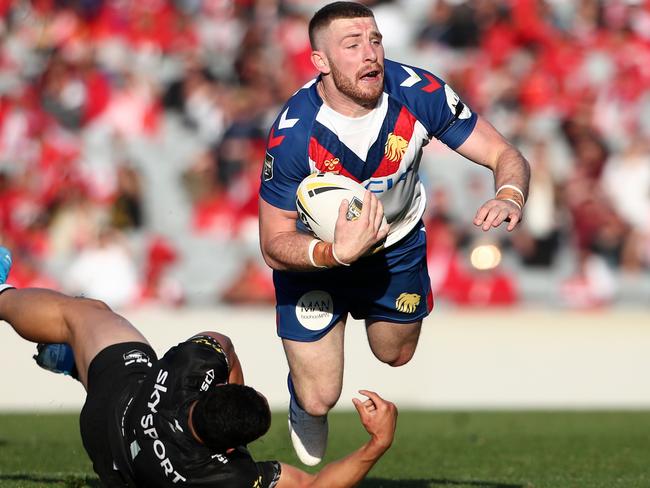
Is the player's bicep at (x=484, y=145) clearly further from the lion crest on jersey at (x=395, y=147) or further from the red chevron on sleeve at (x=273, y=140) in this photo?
the red chevron on sleeve at (x=273, y=140)

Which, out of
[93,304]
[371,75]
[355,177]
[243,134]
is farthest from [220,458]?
[243,134]

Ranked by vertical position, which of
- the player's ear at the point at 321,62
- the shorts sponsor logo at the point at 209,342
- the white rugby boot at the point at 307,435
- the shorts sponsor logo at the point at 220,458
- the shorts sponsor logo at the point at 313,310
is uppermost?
the player's ear at the point at 321,62

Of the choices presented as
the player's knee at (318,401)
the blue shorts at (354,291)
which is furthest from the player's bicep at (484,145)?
the player's knee at (318,401)

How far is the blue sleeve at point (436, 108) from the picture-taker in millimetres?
7340

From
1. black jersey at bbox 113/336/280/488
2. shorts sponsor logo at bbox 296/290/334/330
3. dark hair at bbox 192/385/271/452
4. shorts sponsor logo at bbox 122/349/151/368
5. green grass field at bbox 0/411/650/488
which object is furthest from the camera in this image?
green grass field at bbox 0/411/650/488

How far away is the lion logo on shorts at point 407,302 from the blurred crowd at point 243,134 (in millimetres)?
6755

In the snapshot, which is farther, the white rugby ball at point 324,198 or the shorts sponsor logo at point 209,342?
the white rugby ball at point 324,198

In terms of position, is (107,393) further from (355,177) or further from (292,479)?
(355,177)

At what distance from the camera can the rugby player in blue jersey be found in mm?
7020

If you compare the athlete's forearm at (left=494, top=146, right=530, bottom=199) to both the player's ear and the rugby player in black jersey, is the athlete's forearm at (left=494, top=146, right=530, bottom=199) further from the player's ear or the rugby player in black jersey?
the rugby player in black jersey

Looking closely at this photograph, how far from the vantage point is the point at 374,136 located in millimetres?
7184

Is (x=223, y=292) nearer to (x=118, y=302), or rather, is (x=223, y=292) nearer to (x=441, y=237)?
(x=118, y=302)

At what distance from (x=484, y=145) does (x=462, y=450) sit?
3.57 metres

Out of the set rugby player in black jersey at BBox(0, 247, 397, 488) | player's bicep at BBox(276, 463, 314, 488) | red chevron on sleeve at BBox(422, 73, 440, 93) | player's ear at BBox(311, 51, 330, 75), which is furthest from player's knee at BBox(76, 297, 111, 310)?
red chevron on sleeve at BBox(422, 73, 440, 93)
